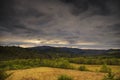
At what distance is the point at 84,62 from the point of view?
6681cm

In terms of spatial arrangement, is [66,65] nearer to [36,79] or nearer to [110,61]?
[36,79]

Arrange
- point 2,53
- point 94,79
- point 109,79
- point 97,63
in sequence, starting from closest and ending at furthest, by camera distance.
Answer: point 109,79, point 94,79, point 97,63, point 2,53

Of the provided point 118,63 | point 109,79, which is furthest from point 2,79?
point 118,63

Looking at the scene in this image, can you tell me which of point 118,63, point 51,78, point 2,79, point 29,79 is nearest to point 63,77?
point 51,78

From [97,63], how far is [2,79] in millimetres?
50648

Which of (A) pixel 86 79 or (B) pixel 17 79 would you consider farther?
(B) pixel 17 79

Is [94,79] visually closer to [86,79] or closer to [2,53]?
[86,79]

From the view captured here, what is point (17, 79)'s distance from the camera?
67.2 ft

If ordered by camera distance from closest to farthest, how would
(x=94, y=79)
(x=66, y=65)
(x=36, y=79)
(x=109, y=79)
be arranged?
(x=109, y=79) < (x=94, y=79) < (x=36, y=79) < (x=66, y=65)

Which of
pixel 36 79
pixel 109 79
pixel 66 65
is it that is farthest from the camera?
pixel 66 65

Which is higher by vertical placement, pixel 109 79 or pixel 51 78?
pixel 109 79

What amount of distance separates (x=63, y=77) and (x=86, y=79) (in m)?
2.90

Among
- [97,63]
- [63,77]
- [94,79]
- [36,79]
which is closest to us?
[63,77]

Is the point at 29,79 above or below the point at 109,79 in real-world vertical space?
below
